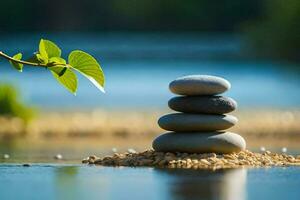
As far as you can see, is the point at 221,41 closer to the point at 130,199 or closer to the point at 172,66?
the point at 172,66

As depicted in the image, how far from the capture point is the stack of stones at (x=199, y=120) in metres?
9.24

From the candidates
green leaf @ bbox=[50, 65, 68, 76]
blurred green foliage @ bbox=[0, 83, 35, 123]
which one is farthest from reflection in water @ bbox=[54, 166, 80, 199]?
blurred green foliage @ bbox=[0, 83, 35, 123]

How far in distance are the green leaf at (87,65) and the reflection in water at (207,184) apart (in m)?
0.78

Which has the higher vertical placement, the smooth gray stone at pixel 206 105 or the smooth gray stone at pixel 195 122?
A: the smooth gray stone at pixel 206 105

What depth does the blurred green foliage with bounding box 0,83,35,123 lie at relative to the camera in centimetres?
1497

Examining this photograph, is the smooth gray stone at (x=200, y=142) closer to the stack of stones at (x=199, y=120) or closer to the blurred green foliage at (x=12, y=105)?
the stack of stones at (x=199, y=120)

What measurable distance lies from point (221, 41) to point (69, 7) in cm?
398

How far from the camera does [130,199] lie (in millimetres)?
6973

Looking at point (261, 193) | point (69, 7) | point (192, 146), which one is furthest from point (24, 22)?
point (261, 193)

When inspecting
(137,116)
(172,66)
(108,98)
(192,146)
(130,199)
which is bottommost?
(130,199)

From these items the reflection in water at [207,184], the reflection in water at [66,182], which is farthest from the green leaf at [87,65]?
the reflection in water at [207,184]

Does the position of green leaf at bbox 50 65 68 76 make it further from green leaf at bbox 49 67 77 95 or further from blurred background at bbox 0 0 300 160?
blurred background at bbox 0 0 300 160

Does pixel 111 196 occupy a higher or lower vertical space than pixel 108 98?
lower

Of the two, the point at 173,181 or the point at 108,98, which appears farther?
the point at 108,98
